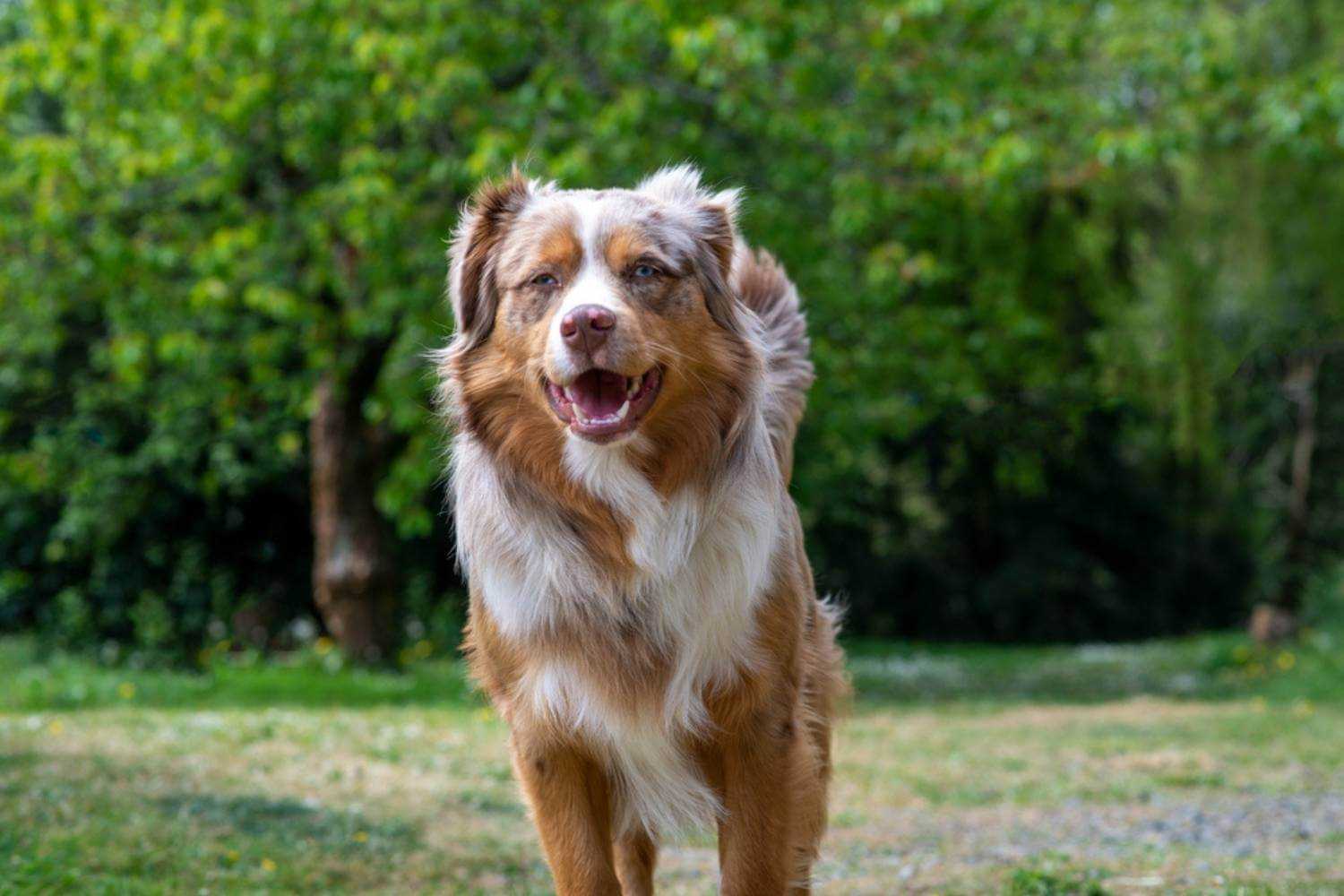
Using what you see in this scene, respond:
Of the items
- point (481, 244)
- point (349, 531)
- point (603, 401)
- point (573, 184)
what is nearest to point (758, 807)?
point (603, 401)

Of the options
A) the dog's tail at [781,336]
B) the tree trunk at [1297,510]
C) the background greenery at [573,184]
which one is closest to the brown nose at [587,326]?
the dog's tail at [781,336]

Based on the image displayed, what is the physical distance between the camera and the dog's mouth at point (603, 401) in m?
4.00

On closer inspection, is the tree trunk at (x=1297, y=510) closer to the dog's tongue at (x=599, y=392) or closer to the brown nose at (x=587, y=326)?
the dog's tongue at (x=599, y=392)

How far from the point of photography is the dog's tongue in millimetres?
4039

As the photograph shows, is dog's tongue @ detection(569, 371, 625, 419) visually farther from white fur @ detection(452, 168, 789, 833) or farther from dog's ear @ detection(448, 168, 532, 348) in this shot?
dog's ear @ detection(448, 168, 532, 348)

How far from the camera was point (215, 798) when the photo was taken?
7.03 metres

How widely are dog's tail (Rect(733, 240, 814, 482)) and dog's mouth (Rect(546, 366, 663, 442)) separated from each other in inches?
44.0

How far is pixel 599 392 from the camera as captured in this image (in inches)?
160

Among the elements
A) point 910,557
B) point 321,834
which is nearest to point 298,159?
point 321,834

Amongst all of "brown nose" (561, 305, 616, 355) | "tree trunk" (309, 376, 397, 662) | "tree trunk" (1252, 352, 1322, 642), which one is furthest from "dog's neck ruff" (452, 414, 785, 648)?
"tree trunk" (1252, 352, 1322, 642)

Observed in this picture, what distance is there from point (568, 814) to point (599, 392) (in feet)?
3.95

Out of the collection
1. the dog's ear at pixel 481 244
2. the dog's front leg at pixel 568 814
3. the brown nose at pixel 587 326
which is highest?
the dog's ear at pixel 481 244

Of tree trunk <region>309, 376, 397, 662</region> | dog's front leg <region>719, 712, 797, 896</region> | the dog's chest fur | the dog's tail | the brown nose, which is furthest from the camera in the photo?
tree trunk <region>309, 376, 397, 662</region>

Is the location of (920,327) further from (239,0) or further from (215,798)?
(215,798)
